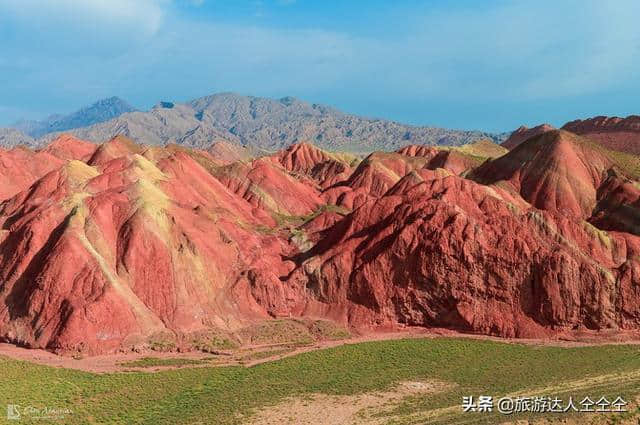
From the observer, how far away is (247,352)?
161 feet

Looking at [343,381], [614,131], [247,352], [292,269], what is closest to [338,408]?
[343,381]

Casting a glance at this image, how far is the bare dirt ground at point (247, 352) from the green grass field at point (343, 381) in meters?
1.49

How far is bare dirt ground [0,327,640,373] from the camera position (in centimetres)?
4488

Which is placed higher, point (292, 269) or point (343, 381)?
point (292, 269)

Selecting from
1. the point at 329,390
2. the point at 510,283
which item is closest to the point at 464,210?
the point at 510,283

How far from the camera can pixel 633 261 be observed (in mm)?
52688

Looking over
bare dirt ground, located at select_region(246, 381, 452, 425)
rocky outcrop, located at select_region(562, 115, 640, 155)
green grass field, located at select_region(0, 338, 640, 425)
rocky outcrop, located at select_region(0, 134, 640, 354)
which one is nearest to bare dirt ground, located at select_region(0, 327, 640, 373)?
rocky outcrop, located at select_region(0, 134, 640, 354)

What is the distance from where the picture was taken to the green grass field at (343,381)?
35.6m

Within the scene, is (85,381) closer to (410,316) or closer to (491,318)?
(410,316)

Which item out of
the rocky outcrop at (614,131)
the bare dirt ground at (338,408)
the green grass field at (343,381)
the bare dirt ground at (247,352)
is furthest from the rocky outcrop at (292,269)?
the rocky outcrop at (614,131)

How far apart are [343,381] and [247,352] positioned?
11197mm

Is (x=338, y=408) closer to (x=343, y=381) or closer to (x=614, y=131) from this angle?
(x=343, y=381)

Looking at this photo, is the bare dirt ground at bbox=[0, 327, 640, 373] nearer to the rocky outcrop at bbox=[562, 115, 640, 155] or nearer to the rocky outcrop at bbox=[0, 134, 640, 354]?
the rocky outcrop at bbox=[0, 134, 640, 354]

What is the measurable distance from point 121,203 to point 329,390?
103 ft
